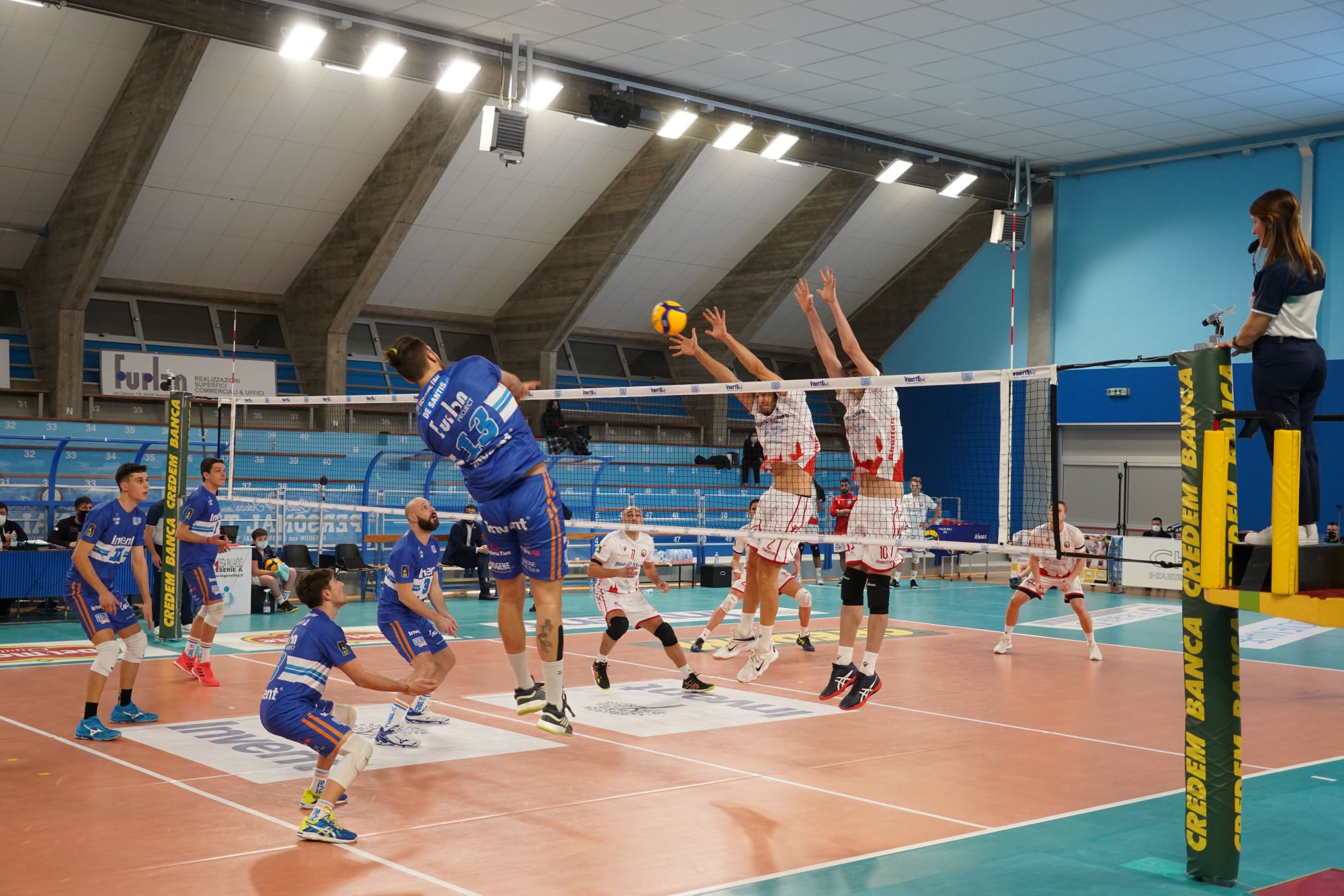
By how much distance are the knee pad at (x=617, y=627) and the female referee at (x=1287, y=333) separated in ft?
18.4

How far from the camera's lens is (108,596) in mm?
8195

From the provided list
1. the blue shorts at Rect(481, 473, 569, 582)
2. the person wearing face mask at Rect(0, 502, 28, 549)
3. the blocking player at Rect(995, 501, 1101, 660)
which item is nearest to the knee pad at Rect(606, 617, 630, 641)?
the blue shorts at Rect(481, 473, 569, 582)

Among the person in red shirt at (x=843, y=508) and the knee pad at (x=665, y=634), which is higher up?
the person in red shirt at (x=843, y=508)

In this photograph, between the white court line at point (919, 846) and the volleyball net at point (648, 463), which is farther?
the volleyball net at point (648, 463)

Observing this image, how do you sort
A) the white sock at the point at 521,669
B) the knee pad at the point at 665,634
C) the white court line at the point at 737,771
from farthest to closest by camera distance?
the knee pad at the point at 665,634, the white court line at the point at 737,771, the white sock at the point at 521,669

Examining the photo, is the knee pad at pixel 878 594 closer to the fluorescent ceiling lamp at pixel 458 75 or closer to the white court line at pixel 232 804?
the white court line at pixel 232 804

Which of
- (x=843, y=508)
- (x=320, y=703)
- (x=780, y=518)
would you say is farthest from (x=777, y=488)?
(x=843, y=508)

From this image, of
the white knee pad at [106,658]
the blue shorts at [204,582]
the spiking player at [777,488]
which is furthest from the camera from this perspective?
the blue shorts at [204,582]

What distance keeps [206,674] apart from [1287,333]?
8754 millimetres

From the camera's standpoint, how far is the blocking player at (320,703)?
605 centimetres

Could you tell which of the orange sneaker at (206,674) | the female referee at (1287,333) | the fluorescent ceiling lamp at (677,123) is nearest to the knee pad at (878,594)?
the female referee at (1287,333)

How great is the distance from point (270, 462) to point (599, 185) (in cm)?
796

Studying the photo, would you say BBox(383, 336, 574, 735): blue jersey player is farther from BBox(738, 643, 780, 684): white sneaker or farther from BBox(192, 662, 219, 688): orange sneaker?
BBox(192, 662, 219, 688): orange sneaker

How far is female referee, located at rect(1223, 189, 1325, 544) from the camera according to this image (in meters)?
5.50
